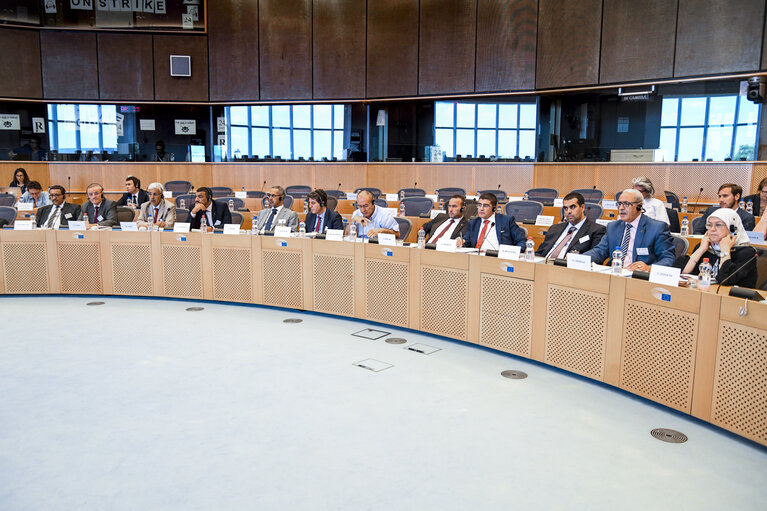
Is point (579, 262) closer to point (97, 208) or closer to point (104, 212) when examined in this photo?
point (104, 212)

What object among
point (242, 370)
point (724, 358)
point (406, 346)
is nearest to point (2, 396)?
point (242, 370)

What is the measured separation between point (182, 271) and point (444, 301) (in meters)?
2.89

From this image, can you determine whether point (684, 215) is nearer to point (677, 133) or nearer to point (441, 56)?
point (677, 133)

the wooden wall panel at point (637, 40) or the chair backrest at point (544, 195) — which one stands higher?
the wooden wall panel at point (637, 40)

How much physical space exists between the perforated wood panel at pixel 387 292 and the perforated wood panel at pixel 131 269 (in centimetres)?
252

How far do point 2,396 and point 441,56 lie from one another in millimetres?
9127

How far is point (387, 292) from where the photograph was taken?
4766 mm

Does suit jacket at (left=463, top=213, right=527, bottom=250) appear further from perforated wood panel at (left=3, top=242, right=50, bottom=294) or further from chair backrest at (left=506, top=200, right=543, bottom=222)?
perforated wood panel at (left=3, top=242, right=50, bottom=294)

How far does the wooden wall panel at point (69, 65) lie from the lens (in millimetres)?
11094

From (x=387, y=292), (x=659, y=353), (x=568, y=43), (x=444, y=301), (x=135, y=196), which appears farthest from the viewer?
(x=568, y=43)

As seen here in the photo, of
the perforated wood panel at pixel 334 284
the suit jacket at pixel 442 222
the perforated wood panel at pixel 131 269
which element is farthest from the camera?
the perforated wood panel at pixel 131 269

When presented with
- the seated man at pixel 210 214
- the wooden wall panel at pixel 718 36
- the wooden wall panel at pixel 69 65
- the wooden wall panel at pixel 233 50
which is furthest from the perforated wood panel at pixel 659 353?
the wooden wall panel at pixel 69 65

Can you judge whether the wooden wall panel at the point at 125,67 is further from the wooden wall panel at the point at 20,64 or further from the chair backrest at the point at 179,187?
the chair backrest at the point at 179,187

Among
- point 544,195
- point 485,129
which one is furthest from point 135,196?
point 485,129
